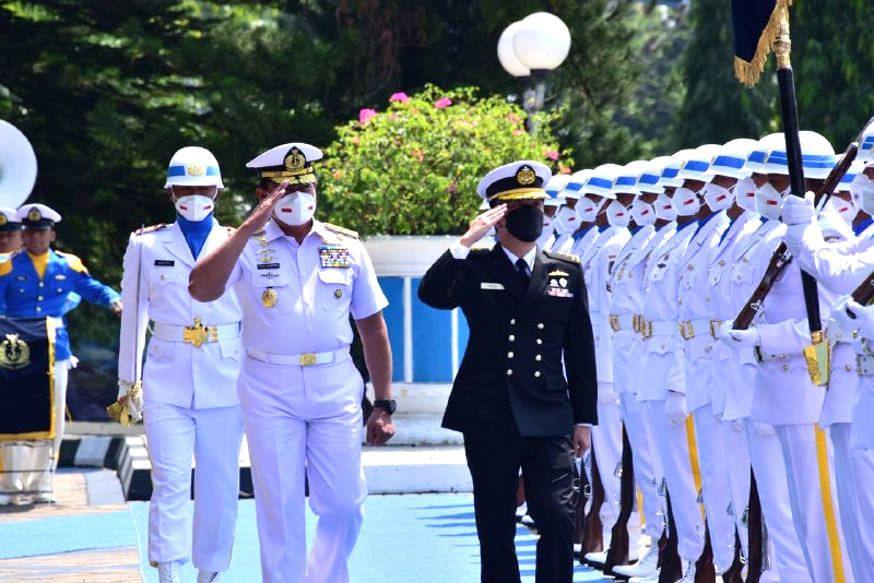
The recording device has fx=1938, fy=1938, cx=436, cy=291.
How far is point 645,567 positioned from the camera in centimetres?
1013

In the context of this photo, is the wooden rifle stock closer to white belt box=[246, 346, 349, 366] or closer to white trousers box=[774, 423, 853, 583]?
white trousers box=[774, 423, 853, 583]

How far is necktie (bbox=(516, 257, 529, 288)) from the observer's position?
7.77 metres

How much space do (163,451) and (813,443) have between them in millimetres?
3063

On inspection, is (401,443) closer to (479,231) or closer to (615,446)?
(615,446)

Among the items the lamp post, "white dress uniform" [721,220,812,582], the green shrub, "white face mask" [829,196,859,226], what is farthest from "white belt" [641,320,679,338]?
the lamp post

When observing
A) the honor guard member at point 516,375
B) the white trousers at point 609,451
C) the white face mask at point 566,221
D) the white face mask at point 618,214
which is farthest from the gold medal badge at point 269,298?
the white face mask at point 566,221

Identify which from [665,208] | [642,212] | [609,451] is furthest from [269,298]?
[609,451]

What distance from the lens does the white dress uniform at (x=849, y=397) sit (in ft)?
22.9

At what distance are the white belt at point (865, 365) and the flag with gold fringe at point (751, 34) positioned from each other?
1.79m

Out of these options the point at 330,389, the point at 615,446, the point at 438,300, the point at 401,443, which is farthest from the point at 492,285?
the point at 401,443

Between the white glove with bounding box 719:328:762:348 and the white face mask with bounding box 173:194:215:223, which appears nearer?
the white glove with bounding box 719:328:762:348

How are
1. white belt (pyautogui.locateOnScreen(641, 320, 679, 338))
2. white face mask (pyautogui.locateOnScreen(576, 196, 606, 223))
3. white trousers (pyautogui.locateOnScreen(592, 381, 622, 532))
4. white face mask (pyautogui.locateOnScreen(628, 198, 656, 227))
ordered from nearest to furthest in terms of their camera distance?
white belt (pyautogui.locateOnScreen(641, 320, 679, 338)) < white face mask (pyautogui.locateOnScreen(628, 198, 656, 227)) < white trousers (pyautogui.locateOnScreen(592, 381, 622, 532)) < white face mask (pyautogui.locateOnScreen(576, 196, 606, 223))

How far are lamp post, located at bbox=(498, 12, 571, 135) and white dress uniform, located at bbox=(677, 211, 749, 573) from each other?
A: 25.7 feet

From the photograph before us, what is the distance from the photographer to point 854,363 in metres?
7.20
